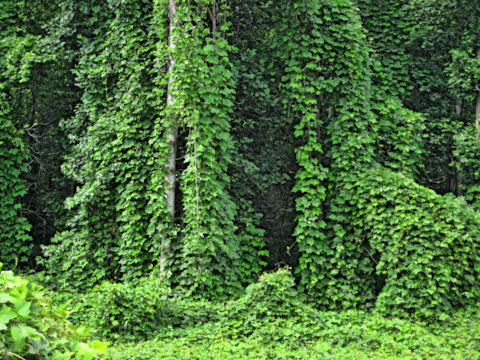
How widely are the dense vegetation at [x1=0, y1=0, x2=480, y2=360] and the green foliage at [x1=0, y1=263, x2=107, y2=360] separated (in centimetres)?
236

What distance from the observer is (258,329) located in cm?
483

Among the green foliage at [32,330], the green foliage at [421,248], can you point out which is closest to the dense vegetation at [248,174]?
the green foliage at [421,248]

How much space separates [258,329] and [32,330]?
3717 millimetres

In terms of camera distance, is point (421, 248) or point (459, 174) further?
point (459, 174)

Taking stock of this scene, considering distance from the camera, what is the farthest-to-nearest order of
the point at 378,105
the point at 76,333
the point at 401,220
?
the point at 378,105, the point at 401,220, the point at 76,333

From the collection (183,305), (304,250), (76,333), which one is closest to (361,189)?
(304,250)

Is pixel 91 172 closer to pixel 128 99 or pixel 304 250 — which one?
pixel 128 99

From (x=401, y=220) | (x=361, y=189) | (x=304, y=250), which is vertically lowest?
(x=304, y=250)

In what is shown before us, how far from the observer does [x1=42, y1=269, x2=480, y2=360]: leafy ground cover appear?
4273 mm

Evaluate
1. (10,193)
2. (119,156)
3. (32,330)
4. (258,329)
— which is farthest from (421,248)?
(10,193)

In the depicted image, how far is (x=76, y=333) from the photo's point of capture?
1719mm

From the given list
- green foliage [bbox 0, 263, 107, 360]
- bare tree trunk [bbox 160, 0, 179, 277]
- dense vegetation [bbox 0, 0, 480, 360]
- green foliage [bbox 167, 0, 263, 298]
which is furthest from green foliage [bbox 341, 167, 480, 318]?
green foliage [bbox 0, 263, 107, 360]

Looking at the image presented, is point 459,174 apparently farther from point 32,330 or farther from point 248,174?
point 32,330

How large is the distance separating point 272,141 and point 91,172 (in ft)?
10.2
